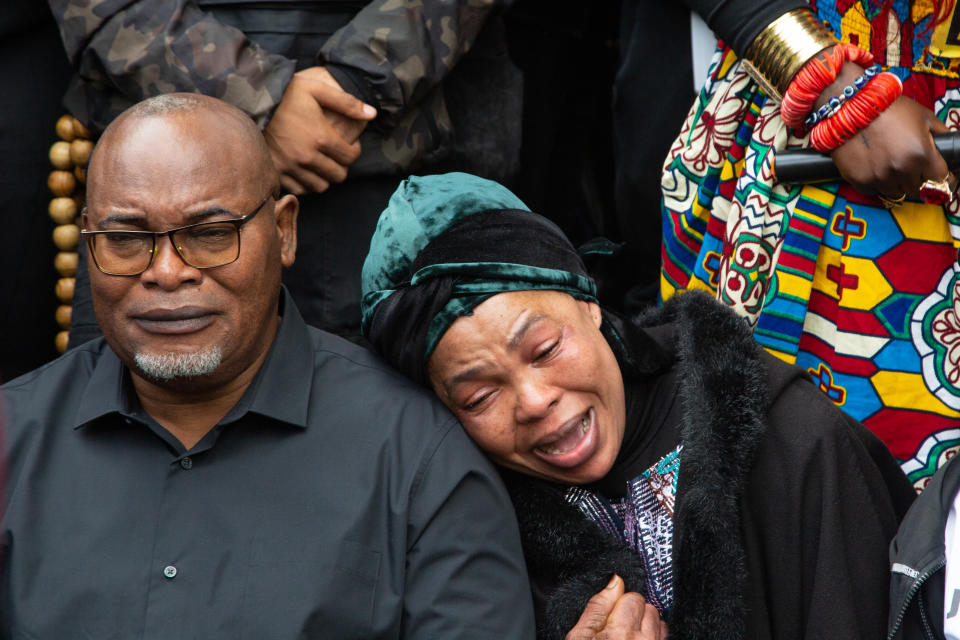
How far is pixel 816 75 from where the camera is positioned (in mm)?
2537

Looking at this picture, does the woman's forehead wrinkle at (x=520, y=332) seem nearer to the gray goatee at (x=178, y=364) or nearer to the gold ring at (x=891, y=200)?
the gray goatee at (x=178, y=364)

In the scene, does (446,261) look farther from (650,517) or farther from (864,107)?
(864,107)

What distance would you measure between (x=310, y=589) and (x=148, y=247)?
0.78 meters

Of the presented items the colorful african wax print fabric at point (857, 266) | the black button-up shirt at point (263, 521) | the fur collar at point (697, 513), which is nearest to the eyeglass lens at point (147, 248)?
the black button-up shirt at point (263, 521)

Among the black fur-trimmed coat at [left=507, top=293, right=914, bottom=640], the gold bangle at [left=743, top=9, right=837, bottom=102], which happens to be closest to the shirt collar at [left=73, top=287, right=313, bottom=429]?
the black fur-trimmed coat at [left=507, top=293, right=914, bottom=640]

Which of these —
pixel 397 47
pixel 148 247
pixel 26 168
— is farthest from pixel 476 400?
pixel 26 168

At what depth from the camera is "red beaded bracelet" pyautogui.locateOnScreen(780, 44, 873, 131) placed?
8.29 feet

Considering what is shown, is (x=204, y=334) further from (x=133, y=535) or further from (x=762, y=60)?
(x=762, y=60)

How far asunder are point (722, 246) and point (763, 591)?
886mm

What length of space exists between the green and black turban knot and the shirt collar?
17 centimetres

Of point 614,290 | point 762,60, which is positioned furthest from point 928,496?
point 614,290

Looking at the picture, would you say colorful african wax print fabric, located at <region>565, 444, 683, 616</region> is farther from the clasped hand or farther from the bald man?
the clasped hand

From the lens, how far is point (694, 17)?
3.08m

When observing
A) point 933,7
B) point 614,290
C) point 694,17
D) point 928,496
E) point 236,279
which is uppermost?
point 933,7
